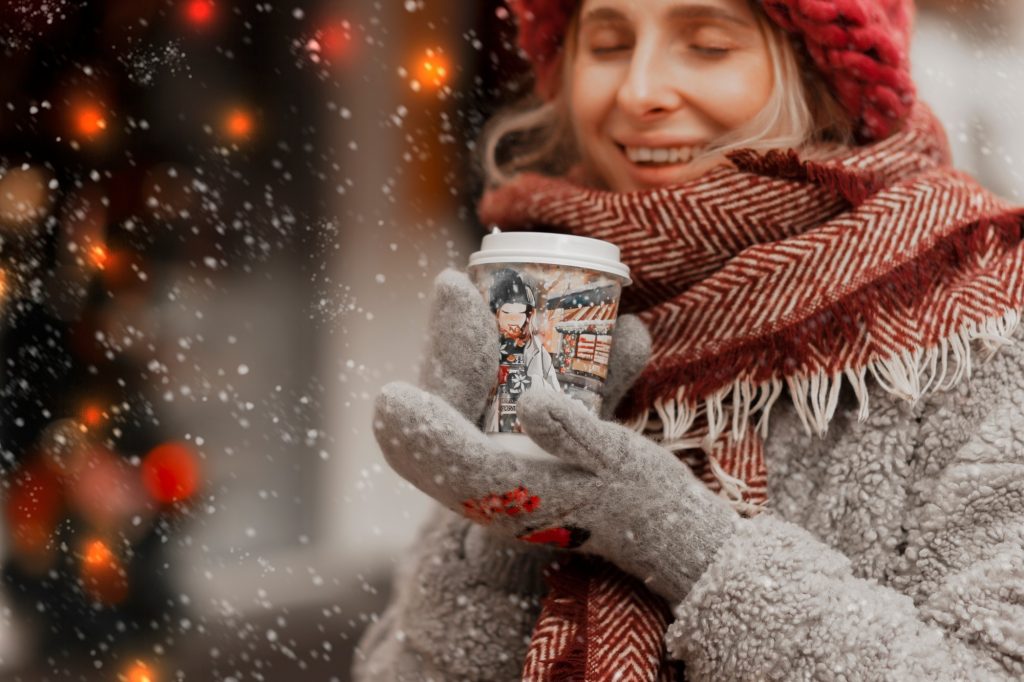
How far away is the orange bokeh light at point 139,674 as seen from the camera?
133cm

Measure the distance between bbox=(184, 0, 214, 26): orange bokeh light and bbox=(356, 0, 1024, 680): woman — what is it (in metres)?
0.58

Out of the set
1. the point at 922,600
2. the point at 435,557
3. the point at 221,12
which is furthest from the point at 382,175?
the point at 922,600

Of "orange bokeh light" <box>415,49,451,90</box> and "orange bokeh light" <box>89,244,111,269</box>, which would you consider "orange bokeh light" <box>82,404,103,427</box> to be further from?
"orange bokeh light" <box>415,49,451,90</box>

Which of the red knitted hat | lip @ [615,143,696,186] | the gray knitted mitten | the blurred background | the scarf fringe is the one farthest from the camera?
the blurred background

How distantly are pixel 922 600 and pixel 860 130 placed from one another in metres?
0.51

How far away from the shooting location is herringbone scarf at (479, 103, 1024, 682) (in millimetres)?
848

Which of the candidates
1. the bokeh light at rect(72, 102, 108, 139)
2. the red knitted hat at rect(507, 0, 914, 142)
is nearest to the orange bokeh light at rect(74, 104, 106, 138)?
the bokeh light at rect(72, 102, 108, 139)

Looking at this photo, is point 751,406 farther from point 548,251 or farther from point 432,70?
point 432,70

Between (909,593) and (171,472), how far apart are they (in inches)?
39.4

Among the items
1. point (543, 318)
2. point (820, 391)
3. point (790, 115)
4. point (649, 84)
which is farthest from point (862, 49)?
point (543, 318)

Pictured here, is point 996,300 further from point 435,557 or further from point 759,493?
point 435,557

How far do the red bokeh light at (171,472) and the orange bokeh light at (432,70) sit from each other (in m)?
0.67

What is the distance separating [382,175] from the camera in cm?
151

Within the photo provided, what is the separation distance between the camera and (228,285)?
1413 mm
